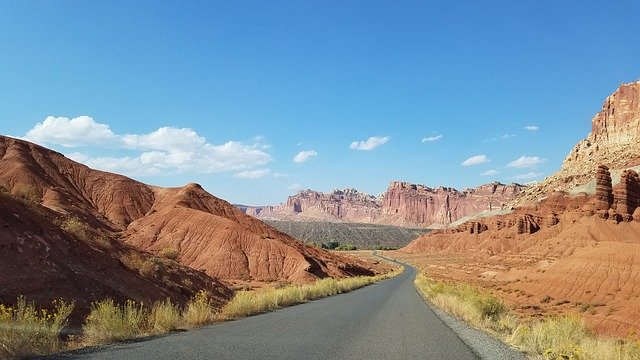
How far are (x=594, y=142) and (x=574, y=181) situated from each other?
4405cm

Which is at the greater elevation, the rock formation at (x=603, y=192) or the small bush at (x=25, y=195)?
the rock formation at (x=603, y=192)

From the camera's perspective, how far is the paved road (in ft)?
33.9

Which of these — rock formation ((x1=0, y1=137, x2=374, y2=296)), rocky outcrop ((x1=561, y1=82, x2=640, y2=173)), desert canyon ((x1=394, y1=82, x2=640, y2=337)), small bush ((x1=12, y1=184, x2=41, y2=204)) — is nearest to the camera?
small bush ((x1=12, y1=184, x2=41, y2=204))

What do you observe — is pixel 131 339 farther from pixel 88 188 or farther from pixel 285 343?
pixel 88 188

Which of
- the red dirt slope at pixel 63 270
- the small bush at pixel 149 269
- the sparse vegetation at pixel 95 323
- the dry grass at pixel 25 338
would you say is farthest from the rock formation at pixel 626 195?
the dry grass at pixel 25 338

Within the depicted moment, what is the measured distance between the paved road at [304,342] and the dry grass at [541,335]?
1.75 m

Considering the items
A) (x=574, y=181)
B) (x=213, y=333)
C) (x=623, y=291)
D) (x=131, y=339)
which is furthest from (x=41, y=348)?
(x=574, y=181)

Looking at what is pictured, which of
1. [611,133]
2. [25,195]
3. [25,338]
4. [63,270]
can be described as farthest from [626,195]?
[25,338]

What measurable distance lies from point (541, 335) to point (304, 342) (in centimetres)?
666

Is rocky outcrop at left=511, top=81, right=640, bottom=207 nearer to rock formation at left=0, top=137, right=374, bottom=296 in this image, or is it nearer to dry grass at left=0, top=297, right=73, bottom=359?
rock formation at left=0, top=137, right=374, bottom=296

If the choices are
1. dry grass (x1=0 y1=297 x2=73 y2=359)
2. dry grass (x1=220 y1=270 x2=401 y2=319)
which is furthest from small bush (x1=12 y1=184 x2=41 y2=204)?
dry grass (x1=0 y1=297 x2=73 y2=359)

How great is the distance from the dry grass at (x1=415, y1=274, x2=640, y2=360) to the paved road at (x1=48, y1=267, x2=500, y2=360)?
1.75m

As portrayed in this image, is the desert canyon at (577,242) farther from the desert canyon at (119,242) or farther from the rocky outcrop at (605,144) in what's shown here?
the desert canyon at (119,242)

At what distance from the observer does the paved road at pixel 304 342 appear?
10.3 m
